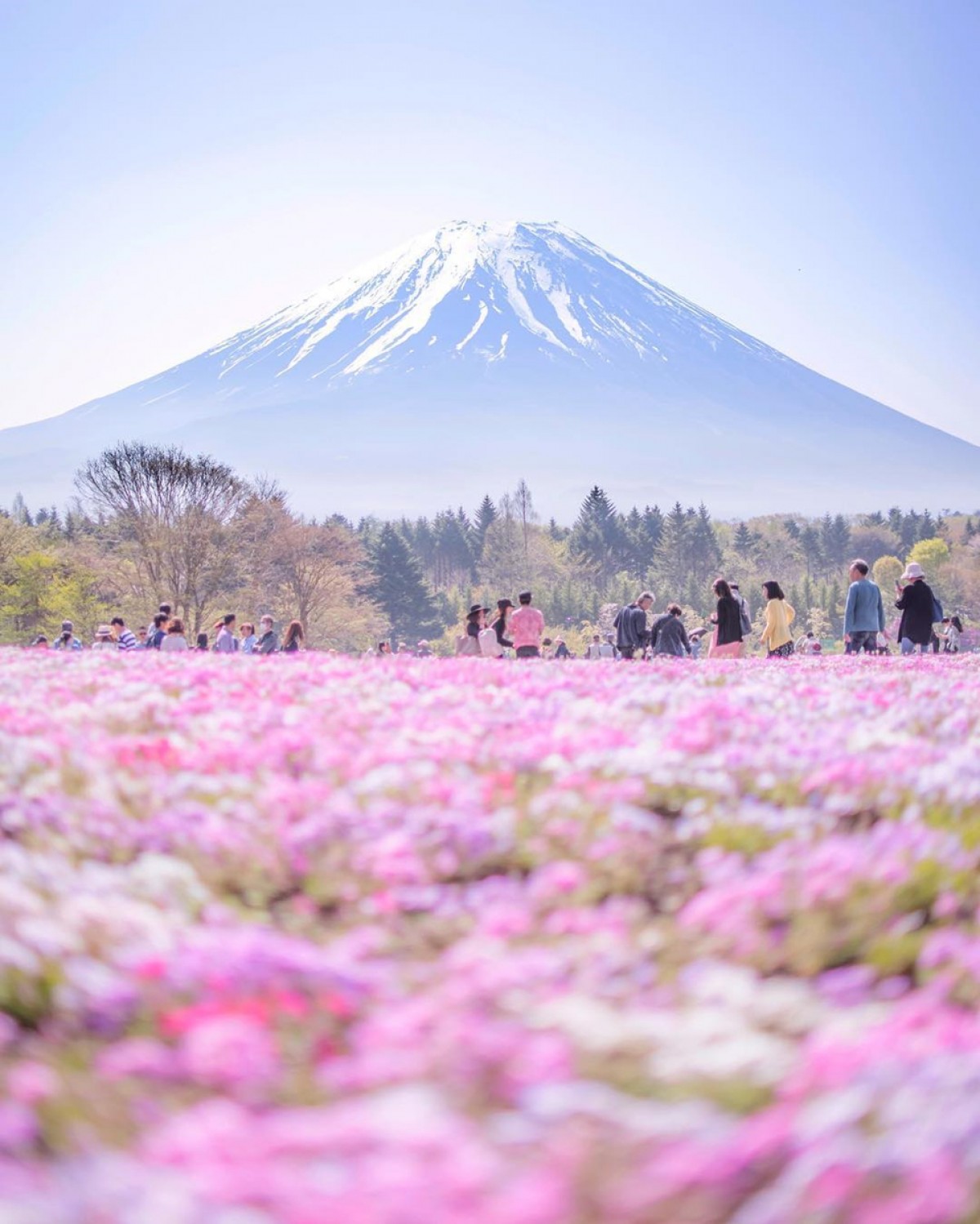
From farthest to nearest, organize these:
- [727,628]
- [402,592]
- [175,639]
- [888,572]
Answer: [888,572], [402,592], [727,628], [175,639]

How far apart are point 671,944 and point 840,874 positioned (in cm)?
83

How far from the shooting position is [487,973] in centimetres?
258

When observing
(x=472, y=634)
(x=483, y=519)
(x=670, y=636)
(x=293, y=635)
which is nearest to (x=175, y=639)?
(x=293, y=635)

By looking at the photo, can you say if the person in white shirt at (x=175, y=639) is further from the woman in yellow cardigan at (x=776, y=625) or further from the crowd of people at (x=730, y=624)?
the woman in yellow cardigan at (x=776, y=625)

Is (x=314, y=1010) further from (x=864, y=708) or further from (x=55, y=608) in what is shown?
(x=55, y=608)

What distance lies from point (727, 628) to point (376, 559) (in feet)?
300

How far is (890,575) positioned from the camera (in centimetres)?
13412

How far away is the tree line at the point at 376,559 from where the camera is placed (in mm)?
55281

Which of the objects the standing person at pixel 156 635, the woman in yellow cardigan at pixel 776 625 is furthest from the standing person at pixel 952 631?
the standing person at pixel 156 635

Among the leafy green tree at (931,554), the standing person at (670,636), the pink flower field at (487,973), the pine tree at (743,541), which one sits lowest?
the pink flower field at (487,973)

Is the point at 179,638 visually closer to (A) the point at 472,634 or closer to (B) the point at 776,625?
(A) the point at 472,634

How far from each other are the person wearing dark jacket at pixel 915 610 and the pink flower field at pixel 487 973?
1403 cm

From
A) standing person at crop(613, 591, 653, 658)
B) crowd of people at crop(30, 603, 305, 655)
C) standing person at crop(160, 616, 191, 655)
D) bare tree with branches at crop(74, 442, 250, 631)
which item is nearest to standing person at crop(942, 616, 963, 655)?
standing person at crop(613, 591, 653, 658)

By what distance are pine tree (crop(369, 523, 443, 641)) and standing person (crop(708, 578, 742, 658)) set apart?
9071cm
